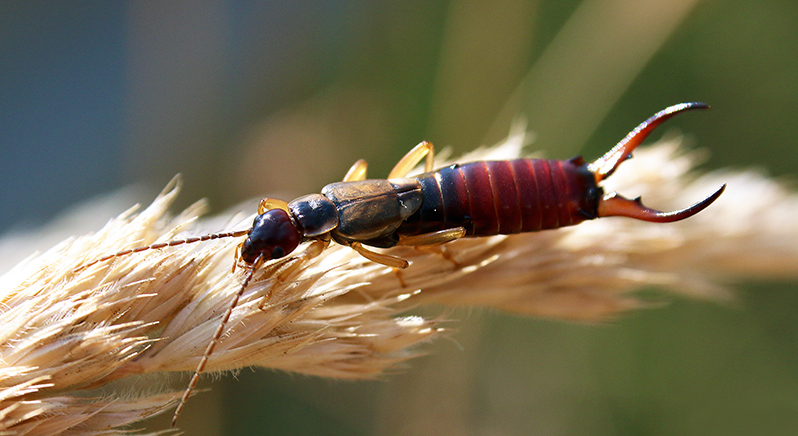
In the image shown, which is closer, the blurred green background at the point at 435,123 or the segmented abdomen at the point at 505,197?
the segmented abdomen at the point at 505,197

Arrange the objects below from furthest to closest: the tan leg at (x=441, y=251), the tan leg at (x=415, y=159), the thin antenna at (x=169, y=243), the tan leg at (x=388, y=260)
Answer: the tan leg at (x=415, y=159)
the tan leg at (x=441, y=251)
the tan leg at (x=388, y=260)
the thin antenna at (x=169, y=243)

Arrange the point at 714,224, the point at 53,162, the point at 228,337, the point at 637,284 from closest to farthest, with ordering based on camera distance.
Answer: the point at 228,337 < the point at 637,284 < the point at 714,224 < the point at 53,162

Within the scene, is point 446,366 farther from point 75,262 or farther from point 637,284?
point 75,262

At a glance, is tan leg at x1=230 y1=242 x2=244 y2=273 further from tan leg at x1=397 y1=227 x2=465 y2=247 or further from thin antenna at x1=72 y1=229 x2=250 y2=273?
tan leg at x1=397 y1=227 x2=465 y2=247

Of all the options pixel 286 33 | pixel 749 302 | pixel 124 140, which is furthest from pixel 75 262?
pixel 749 302

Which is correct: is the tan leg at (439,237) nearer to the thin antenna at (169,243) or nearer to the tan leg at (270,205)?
the tan leg at (270,205)

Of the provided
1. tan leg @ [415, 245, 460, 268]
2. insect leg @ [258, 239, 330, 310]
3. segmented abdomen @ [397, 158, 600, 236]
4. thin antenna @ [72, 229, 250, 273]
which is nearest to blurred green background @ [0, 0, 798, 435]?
tan leg @ [415, 245, 460, 268]

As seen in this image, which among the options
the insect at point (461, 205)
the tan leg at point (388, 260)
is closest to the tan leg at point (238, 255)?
the insect at point (461, 205)
